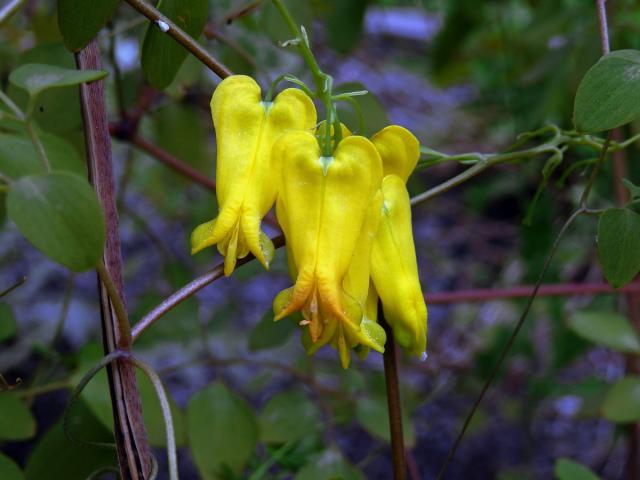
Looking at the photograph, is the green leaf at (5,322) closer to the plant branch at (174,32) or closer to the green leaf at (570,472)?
the plant branch at (174,32)

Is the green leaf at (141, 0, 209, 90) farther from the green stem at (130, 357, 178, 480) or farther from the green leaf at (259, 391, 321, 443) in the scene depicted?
the green leaf at (259, 391, 321, 443)

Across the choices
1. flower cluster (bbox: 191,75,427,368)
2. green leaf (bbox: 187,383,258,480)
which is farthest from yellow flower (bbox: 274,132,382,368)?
green leaf (bbox: 187,383,258,480)

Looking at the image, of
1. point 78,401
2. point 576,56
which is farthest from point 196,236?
point 576,56

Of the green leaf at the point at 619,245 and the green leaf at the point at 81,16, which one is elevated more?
the green leaf at the point at 81,16

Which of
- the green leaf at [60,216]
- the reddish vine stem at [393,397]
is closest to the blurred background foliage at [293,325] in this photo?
the green leaf at [60,216]

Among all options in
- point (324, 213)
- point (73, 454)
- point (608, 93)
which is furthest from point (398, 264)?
point (73, 454)

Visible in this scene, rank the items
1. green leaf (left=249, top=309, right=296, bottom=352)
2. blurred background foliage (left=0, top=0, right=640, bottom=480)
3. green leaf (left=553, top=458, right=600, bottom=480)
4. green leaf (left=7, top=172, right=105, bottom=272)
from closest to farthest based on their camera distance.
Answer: green leaf (left=7, top=172, right=105, bottom=272) < green leaf (left=553, top=458, right=600, bottom=480) < blurred background foliage (left=0, top=0, right=640, bottom=480) < green leaf (left=249, top=309, right=296, bottom=352)
